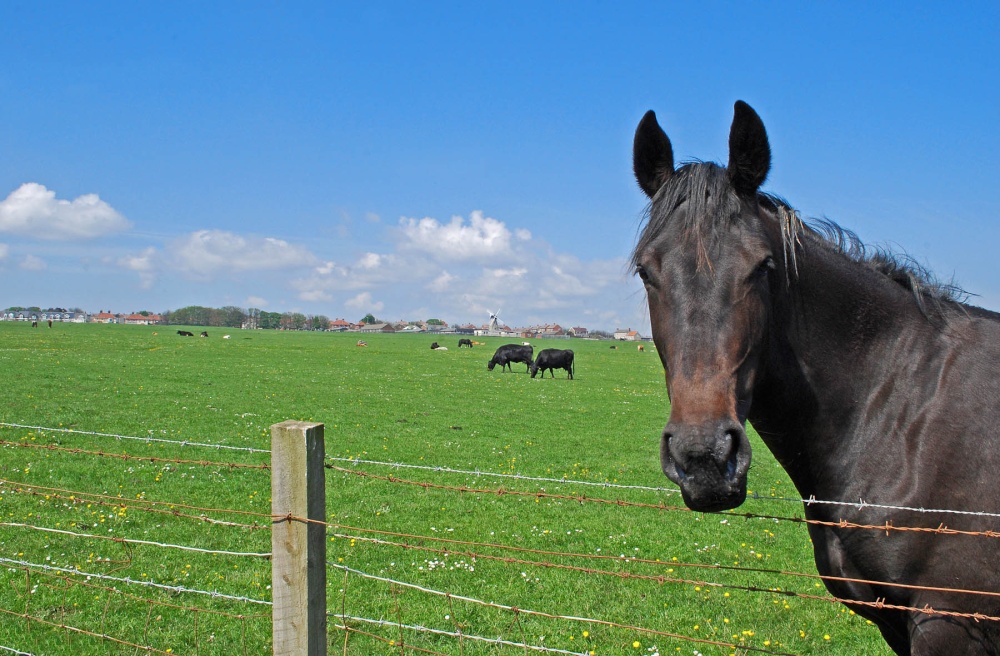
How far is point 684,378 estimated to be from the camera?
2.56 m

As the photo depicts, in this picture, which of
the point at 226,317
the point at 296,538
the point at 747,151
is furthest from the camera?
the point at 226,317

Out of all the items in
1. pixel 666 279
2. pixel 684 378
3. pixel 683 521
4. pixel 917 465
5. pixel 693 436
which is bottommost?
pixel 683 521

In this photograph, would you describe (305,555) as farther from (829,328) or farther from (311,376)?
(311,376)

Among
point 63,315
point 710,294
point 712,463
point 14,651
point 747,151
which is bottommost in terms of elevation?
point 14,651

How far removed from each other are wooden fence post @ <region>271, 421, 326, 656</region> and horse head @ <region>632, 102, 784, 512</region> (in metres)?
1.54

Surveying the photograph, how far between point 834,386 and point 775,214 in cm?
87

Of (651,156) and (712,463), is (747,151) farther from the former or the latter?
Result: (712,463)

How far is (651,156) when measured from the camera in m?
3.33

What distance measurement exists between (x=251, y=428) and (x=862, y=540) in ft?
51.4

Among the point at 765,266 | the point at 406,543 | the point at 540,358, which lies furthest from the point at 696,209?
the point at 540,358

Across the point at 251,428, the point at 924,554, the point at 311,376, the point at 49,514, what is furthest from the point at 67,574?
the point at 311,376

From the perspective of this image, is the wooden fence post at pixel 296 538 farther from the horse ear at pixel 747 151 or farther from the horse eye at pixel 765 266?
the horse ear at pixel 747 151

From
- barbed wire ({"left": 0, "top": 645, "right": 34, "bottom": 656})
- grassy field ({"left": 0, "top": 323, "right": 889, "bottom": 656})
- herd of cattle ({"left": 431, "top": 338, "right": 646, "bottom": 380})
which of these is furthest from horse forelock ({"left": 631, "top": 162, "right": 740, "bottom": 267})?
herd of cattle ({"left": 431, "top": 338, "right": 646, "bottom": 380})

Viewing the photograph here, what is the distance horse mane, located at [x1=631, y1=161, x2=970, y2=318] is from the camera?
2.88 meters
